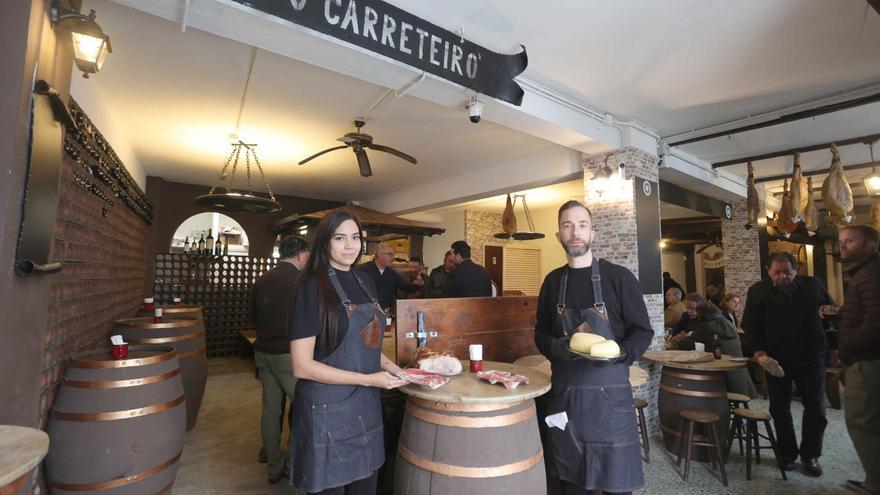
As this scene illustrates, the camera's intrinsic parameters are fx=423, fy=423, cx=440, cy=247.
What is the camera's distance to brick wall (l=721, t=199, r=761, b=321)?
7.35 metres

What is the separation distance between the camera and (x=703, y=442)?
3633 millimetres

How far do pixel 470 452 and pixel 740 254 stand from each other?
7.76 meters

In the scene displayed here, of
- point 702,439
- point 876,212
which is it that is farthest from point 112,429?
point 876,212

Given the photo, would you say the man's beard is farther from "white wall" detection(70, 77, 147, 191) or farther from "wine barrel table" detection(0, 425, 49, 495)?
"white wall" detection(70, 77, 147, 191)

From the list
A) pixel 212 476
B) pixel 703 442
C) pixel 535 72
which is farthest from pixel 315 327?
pixel 703 442

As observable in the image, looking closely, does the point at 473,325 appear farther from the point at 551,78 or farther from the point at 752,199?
the point at 752,199

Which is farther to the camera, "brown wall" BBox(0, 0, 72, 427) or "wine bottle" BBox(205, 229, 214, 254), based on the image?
"wine bottle" BBox(205, 229, 214, 254)

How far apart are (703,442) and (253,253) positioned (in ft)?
26.6

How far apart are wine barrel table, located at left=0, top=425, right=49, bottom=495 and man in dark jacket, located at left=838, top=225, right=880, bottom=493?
420 centimetres

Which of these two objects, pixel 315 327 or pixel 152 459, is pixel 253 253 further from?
pixel 315 327

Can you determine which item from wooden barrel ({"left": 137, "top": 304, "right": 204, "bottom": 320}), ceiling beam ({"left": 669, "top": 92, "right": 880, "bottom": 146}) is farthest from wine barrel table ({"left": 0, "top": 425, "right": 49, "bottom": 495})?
ceiling beam ({"left": 669, "top": 92, "right": 880, "bottom": 146})

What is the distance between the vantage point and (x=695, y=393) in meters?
3.72

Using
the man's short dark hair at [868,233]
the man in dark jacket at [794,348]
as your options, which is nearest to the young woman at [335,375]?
the man's short dark hair at [868,233]

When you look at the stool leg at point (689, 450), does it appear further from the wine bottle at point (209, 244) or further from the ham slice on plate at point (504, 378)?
the wine bottle at point (209, 244)
